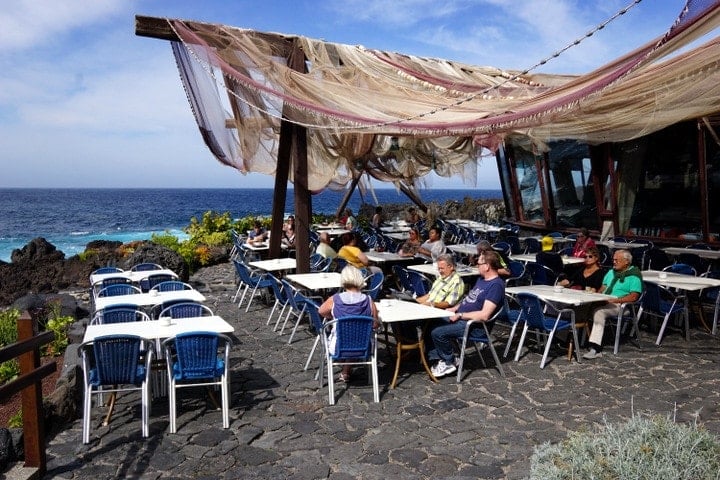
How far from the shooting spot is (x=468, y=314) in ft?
19.9

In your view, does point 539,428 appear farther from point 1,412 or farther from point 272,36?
point 272,36

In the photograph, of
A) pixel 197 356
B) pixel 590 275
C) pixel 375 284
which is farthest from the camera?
pixel 375 284

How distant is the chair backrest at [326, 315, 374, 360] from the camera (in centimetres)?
539

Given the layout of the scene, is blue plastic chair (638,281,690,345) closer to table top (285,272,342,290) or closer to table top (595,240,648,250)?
table top (285,272,342,290)

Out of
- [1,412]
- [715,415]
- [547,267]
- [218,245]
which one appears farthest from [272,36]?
[218,245]

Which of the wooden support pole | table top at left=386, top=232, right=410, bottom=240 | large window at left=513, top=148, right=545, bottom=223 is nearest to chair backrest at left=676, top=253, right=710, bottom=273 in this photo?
table top at left=386, top=232, right=410, bottom=240

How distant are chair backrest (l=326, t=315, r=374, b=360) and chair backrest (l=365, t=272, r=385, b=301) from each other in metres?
2.22

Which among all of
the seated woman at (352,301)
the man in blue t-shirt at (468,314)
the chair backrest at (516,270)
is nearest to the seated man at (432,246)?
the chair backrest at (516,270)

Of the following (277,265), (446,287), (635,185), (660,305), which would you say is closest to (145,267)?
(277,265)

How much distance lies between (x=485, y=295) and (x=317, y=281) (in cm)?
276

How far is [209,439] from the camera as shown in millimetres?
4652

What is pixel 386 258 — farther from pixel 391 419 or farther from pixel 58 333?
pixel 391 419

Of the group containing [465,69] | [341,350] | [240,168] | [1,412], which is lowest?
Answer: [1,412]

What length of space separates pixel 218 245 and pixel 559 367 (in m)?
11.1
